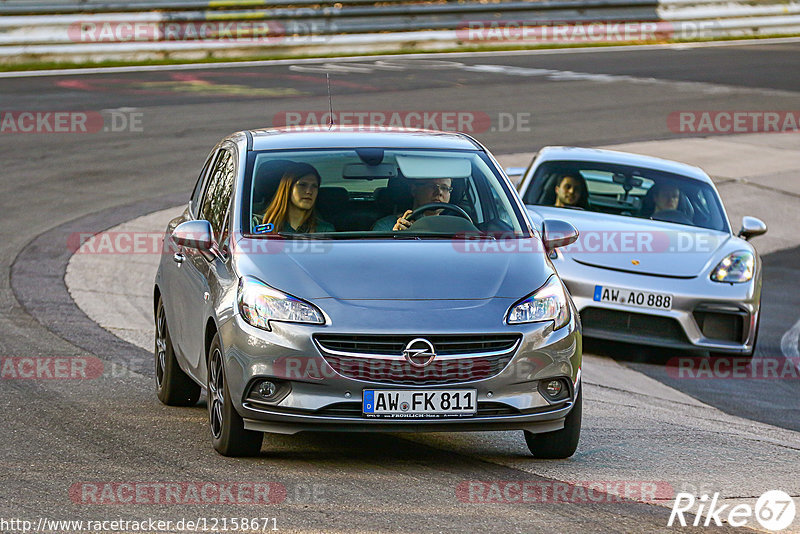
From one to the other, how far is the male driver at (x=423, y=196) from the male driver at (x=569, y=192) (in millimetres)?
4792

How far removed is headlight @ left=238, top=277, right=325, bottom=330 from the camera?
637cm

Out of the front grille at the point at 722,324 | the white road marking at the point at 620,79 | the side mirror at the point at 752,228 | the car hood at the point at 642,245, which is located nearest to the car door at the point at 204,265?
the car hood at the point at 642,245

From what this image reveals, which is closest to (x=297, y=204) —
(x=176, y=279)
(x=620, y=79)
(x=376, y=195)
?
(x=376, y=195)

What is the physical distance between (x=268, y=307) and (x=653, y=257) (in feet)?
17.5

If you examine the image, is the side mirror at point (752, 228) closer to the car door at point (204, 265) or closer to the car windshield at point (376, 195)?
the car windshield at point (376, 195)

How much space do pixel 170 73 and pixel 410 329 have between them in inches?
814

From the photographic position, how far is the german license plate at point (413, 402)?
630cm

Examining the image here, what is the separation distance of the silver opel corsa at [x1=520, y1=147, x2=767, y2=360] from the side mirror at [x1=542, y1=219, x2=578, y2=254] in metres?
3.19

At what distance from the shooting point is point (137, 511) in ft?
18.7

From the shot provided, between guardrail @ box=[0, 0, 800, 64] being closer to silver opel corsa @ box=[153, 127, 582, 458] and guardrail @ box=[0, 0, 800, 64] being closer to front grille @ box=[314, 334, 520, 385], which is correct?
silver opel corsa @ box=[153, 127, 582, 458]

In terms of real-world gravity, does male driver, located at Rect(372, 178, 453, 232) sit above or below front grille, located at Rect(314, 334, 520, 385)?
above

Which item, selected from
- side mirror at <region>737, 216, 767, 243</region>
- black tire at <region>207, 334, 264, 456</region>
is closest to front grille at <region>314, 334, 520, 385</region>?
black tire at <region>207, 334, 264, 456</region>

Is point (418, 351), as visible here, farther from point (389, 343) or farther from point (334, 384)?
point (334, 384)

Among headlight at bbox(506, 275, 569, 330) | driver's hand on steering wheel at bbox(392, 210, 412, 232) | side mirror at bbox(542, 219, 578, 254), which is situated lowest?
headlight at bbox(506, 275, 569, 330)
